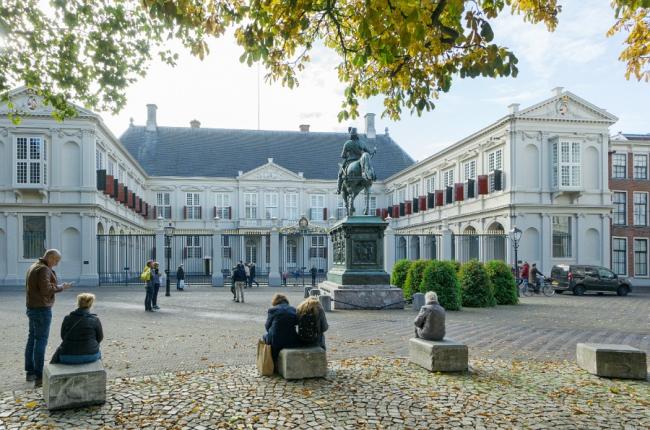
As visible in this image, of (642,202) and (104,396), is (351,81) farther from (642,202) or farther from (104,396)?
(642,202)

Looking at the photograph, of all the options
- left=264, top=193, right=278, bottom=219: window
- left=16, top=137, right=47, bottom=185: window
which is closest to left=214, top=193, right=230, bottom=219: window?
left=264, top=193, right=278, bottom=219: window

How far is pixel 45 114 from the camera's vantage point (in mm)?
27828

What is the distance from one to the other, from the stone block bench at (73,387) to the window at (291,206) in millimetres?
44272

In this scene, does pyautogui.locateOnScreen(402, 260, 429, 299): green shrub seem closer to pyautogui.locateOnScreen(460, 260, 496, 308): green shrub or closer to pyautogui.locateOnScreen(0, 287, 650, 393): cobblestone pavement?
pyautogui.locateOnScreen(460, 260, 496, 308): green shrub

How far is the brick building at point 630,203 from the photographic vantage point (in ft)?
114

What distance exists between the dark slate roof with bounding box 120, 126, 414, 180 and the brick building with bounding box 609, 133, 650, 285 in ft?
74.7

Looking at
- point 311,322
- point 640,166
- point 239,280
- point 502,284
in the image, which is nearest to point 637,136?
point 640,166

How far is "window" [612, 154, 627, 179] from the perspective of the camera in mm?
35031

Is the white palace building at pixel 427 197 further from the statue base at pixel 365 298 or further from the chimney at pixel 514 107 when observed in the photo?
the statue base at pixel 365 298

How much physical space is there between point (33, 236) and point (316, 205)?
27.3m

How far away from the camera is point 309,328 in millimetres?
6754

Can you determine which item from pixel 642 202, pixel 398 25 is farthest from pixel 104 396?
pixel 642 202

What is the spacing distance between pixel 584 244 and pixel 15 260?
31049 millimetres

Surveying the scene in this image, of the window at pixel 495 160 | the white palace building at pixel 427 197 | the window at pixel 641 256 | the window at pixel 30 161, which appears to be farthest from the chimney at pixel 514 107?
the window at pixel 30 161
